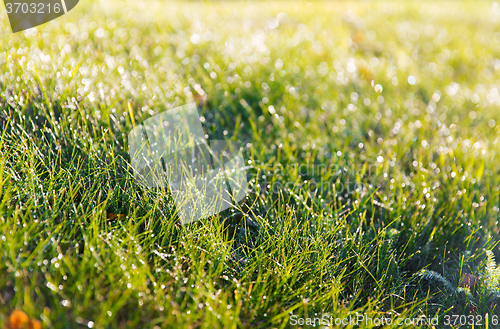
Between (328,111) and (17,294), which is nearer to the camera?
(17,294)

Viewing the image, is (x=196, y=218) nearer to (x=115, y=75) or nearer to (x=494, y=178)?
(x=115, y=75)

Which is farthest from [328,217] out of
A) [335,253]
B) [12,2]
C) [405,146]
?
[12,2]

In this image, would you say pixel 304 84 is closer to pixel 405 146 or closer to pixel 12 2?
pixel 405 146

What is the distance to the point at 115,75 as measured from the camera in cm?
258

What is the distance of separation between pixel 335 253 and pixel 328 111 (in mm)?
1407

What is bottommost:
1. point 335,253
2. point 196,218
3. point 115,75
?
point 335,253

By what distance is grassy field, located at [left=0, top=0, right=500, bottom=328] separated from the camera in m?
1.42

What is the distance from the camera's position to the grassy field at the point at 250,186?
1419 mm

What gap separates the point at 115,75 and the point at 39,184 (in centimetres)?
118

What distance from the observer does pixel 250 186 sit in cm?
214

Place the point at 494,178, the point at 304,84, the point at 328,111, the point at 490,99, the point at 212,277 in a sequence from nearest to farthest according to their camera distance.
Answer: the point at 212,277 → the point at 494,178 → the point at 328,111 → the point at 304,84 → the point at 490,99

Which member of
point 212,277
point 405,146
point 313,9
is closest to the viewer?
point 212,277

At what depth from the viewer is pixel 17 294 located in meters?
1.22

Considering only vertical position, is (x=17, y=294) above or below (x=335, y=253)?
above
